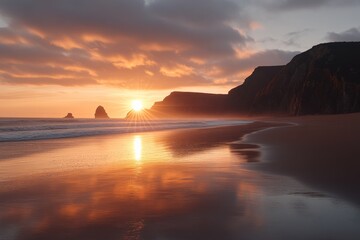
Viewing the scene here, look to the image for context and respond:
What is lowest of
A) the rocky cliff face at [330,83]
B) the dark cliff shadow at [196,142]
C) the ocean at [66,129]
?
the dark cliff shadow at [196,142]

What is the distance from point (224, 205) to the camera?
5.31 m

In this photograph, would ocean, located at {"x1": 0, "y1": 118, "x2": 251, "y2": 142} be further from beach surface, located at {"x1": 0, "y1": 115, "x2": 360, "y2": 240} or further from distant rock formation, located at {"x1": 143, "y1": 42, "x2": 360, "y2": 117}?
distant rock formation, located at {"x1": 143, "y1": 42, "x2": 360, "y2": 117}

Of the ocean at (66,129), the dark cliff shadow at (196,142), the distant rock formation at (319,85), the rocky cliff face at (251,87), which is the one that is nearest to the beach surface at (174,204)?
the dark cliff shadow at (196,142)

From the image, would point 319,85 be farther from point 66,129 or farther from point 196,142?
point 196,142

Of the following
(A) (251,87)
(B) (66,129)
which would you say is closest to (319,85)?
(B) (66,129)

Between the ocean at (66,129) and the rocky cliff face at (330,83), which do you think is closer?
the ocean at (66,129)

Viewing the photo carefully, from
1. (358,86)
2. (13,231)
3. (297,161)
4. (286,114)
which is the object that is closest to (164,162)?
(297,161)

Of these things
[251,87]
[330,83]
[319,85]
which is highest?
[251,87]

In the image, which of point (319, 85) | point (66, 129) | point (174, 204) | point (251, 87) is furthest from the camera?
point (251, 87)

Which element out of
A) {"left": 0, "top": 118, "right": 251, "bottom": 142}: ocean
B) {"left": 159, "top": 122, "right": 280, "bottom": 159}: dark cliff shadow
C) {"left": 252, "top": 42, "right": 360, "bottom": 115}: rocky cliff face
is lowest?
{"left": 159, "top": 122, "right": 280, "bottom": 159}: dark cliff shadow

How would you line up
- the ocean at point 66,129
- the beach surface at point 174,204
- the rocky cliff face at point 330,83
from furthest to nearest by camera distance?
the rocky cliff face at point 330,83, the ocean at point 66,129, the beach surface at point 174,204

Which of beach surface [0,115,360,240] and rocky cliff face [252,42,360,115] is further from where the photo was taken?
rocky cliff face [252,42,360,115]

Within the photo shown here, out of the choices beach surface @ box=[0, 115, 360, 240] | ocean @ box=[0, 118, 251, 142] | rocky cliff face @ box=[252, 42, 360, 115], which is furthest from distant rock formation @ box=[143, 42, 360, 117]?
beach surface @ box=[0, 115, 360, 240]

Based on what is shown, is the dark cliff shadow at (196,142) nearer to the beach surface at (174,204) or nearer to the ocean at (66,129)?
the beach surface at (174,204)
